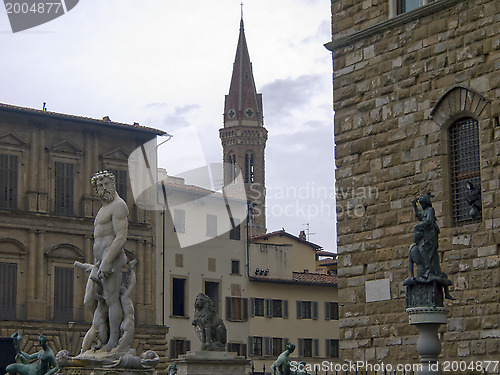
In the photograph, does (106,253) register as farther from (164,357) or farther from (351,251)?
(164,357)

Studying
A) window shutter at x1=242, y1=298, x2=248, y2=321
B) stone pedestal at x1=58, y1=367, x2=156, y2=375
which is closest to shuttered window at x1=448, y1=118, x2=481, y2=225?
stone pedestal at x1=58, y1=367, x2=156, y2=375

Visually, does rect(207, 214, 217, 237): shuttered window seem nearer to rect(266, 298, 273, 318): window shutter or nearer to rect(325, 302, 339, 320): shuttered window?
rect(266, 298, 273, 318): window shutter

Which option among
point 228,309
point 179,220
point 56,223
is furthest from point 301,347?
point 56,223

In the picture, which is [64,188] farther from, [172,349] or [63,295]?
[172,349]

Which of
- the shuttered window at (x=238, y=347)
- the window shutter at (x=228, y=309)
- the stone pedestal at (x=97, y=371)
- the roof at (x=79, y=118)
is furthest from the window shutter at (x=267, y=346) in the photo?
the stone pedestal at (x=97, y=371)

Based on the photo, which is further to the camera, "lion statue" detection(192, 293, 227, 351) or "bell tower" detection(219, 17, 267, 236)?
"bell tower" detection(219, 17, 267, 236)

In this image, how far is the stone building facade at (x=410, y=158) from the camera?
46.0ft

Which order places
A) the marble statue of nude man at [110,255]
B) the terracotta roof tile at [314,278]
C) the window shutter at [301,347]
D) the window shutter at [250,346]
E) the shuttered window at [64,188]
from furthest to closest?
the terracotta roof tile at [314,278] → the window shutter at [301,347] → the window shutter at [250,346] → the shuttered window at [64,188] → the marble statue of nude man at [110,255]

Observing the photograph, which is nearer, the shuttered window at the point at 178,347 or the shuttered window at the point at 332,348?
the shuttered window at the point at 178,347

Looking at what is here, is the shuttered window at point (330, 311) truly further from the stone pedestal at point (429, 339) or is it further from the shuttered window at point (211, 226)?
the stone pedestal at point (429, 339)

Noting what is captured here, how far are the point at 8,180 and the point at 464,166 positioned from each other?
2896cm

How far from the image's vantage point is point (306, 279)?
5103cm

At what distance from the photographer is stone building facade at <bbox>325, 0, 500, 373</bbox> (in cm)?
1401

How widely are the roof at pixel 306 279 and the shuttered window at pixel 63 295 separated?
10863mm
